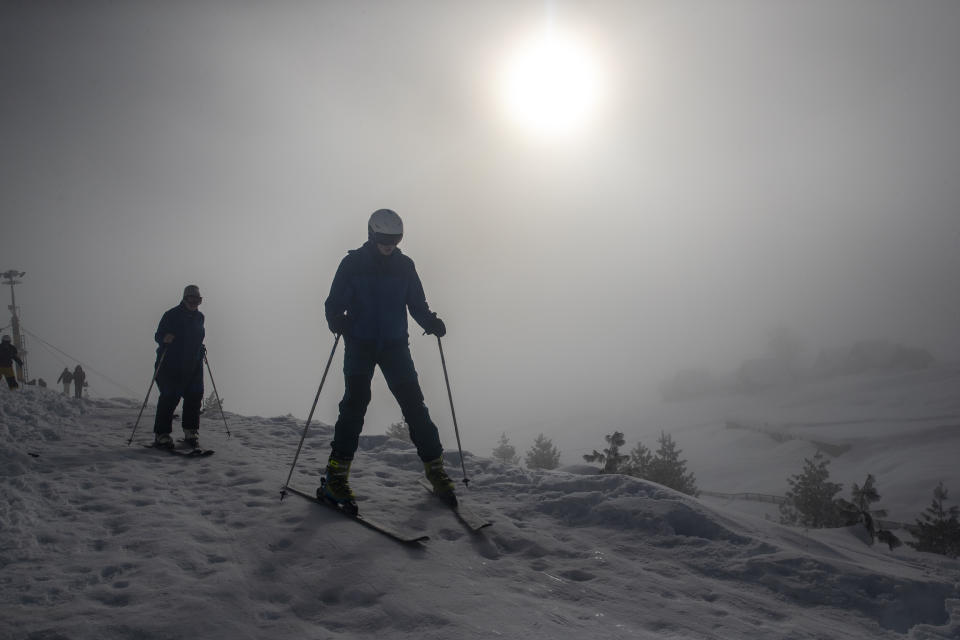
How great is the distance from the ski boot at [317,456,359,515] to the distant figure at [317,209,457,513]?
14 mm

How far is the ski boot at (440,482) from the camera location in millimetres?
5750

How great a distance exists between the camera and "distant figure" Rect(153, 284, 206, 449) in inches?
343

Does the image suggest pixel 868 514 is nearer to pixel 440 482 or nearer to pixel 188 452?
pixel 440 482

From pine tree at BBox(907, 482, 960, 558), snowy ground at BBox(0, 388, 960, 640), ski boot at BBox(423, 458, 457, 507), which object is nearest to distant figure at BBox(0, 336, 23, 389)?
snowy ground at BBox(0, 388, 960, 640)

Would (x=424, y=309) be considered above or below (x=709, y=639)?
above

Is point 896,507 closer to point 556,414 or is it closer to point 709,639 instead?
point 709,639

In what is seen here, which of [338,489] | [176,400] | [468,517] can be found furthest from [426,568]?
[176,400]

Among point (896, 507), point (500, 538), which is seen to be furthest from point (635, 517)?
point (896, 507)

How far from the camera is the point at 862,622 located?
3418mm

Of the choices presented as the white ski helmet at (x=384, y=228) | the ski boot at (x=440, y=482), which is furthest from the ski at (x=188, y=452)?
the white ski helmet at (x=384, y=228)

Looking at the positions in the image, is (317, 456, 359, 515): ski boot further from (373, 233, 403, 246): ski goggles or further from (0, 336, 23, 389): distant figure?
(0, 336, 23, 389): distant figure

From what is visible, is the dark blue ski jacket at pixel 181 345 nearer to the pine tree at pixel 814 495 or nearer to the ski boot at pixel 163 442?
the ski boot at pixel 163 442

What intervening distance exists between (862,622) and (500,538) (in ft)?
9.42

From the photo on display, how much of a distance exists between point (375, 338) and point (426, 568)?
2.79 metres
